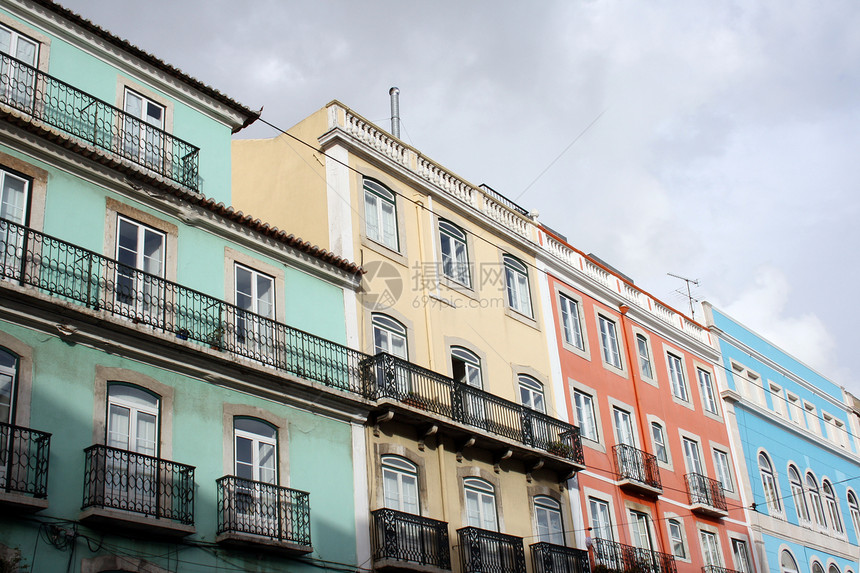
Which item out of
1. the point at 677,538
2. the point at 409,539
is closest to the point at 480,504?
the point at 409,539

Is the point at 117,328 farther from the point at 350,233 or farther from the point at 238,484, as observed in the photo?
the point at 350,233

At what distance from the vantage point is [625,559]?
26562 mm

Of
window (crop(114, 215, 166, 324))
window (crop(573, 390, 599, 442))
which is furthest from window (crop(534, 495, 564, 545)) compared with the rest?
window (crop(114, 215, 166, 324))

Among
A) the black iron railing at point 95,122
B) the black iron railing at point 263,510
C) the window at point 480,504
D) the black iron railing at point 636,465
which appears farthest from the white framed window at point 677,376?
the black iron railing at point 95,122

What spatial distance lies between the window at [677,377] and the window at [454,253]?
9.88m

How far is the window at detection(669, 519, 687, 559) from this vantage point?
29500 mm

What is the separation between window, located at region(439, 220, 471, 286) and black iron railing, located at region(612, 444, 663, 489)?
6545 mm

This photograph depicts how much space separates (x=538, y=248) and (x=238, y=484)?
14.2m

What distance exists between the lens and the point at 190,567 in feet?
54.6

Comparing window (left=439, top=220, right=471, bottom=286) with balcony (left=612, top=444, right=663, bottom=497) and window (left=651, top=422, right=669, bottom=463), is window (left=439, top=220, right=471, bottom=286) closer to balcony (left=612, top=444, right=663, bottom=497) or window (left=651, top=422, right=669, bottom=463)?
balcony (left=612, top=444, right=663, bottom=497)

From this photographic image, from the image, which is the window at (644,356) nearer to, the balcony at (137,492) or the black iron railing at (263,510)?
the black iron railing at (263,510)

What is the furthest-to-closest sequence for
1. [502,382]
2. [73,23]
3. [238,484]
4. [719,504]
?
[719,504] → [502,382] → [73,23] → [238,484]

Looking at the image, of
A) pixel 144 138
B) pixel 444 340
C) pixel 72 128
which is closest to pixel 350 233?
pixel 444 340

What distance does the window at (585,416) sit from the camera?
93.2ft
